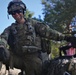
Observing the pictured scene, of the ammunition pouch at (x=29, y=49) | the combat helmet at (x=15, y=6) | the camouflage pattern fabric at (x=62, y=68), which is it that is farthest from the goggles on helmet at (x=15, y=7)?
the camouflage pattern fabric at (x=62, y=68)

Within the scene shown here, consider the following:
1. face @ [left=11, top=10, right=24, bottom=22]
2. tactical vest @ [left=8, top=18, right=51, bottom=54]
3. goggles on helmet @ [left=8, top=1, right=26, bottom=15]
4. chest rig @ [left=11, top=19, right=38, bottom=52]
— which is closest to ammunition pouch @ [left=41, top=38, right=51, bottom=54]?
tactical vest @ [left=8, top=18, right=51, bottom=54]

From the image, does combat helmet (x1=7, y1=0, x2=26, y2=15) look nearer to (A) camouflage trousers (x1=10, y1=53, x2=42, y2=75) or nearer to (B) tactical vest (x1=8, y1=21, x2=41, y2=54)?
(B) tactical vest (x1=8, y1=21, x2=41, y2=54)

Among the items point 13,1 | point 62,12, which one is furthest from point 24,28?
point 62,12

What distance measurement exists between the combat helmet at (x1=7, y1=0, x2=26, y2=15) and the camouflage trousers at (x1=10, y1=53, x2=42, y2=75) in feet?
2.07

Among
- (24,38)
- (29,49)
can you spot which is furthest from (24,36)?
(29,49)

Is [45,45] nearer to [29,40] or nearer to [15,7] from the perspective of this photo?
[29,40]

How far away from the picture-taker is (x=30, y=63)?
4.24 meters

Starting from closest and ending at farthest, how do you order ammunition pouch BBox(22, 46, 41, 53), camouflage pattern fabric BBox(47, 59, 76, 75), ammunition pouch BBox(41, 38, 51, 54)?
camouflage pattern fabric BBox(47, 59, 76, 75) < ammunition pouch BBox(22, 46, 41, 53) < ammunition pouch BBox(41, 38, 51, 54)

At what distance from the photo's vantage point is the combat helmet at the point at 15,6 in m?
4.20

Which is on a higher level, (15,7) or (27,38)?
(15,7)

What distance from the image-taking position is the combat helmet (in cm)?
420

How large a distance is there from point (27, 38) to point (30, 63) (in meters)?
0.36

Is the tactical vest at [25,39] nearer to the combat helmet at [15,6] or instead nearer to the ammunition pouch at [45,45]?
the ammunition pouch at [45,45]

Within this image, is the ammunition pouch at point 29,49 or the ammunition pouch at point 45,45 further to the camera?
the ammunition pouch at point 45,45
